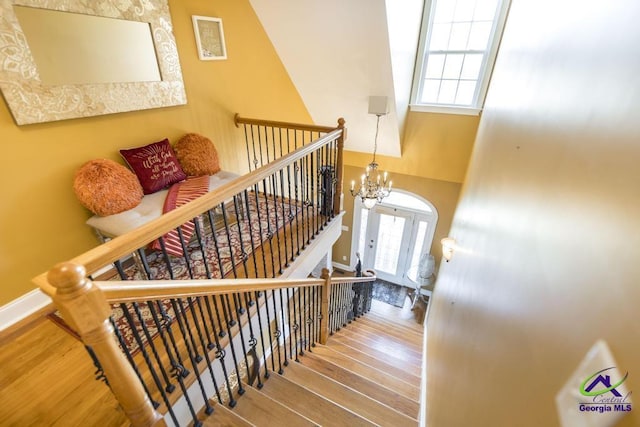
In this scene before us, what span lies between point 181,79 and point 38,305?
7.58 feet

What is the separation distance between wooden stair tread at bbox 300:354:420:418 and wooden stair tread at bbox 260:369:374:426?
0.57 m

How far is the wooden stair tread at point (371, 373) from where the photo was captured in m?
2.90

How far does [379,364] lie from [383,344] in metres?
0.88

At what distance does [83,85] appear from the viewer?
2.19 m

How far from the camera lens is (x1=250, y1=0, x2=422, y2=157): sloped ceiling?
327 centimetres

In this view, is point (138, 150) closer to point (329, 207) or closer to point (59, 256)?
point (59, 256)

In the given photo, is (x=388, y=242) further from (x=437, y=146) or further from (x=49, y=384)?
(x=49, y=384)

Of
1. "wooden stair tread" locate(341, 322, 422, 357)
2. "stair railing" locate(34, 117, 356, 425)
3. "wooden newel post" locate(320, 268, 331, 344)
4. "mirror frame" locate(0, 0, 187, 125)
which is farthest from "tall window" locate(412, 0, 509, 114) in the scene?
"wooden stair tread" locate(341, 322, 422, 357)

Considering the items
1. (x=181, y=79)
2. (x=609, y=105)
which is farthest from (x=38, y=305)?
(x=609, y=105)

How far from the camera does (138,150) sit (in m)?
2.57

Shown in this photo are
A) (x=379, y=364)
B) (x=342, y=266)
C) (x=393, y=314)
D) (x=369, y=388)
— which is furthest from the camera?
(x=342, y=266)

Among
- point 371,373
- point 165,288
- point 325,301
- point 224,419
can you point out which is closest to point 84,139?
point 165,288

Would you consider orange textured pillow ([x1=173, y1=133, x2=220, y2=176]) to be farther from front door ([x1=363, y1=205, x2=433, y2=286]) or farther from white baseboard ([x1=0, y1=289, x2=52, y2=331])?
front door ([x1=363, y1=205, x2=433, y2=286])

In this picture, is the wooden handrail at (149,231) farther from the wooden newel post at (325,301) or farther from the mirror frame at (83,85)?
the mirror frame at (83,85)
